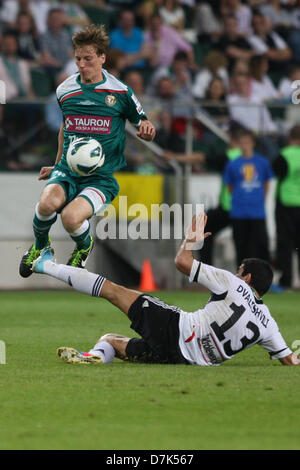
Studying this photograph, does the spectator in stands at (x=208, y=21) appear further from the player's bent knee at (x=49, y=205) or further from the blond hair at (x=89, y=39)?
the player's bent knee at (x=49, y=205)

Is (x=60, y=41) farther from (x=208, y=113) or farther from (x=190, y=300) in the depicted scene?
(x=190, y=300)

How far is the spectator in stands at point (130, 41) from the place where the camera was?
63.7 feet

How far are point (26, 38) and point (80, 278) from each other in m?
11.0

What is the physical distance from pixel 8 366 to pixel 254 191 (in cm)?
903

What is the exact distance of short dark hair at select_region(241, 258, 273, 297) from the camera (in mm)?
8086

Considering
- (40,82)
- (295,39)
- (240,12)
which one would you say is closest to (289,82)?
(295,39)

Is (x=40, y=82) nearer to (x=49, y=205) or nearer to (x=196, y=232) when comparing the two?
(x=49, y=205)

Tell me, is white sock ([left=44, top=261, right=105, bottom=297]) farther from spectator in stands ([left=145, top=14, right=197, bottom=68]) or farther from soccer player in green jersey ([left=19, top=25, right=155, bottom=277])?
spectator in stands ([left=145, top=14, right=197, bottom=68])

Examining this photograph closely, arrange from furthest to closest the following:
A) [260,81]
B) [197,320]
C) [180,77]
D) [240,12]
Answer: [240,12]
[260,81]
[180,77]
[197,320]

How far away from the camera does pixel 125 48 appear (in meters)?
19.6

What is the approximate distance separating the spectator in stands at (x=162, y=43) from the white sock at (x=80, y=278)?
11517 mm

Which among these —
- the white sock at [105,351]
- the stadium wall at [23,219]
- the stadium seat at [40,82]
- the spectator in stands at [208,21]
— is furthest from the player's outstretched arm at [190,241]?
the spectator in stands at [208,21]

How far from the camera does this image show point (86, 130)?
31.5ft

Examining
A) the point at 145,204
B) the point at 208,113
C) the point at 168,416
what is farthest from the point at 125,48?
the point at 168,416
